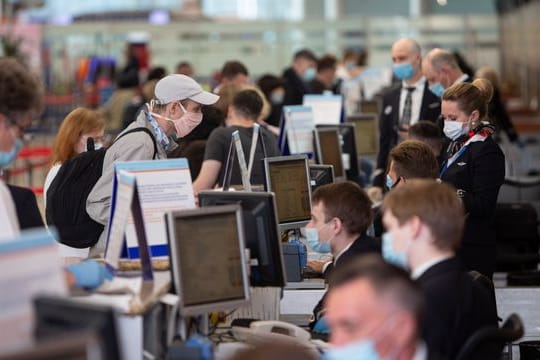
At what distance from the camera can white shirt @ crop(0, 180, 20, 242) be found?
12.5 feet

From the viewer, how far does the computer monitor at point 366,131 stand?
439 inches

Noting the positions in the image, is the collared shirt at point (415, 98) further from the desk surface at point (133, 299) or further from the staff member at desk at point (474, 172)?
the desk surface at point (133, 299)

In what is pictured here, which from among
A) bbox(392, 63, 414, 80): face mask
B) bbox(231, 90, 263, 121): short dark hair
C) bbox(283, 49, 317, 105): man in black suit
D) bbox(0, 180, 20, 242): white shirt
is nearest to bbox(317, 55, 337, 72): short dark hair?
bbox(283, 49, 317, 105): man in black suit

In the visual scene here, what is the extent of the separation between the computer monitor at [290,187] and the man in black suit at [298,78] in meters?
5.94

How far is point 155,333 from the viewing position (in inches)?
164

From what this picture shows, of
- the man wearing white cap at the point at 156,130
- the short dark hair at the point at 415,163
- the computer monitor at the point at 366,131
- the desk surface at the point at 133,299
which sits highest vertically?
the man wearing white cap at the point at 156,130

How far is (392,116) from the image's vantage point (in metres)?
9.27

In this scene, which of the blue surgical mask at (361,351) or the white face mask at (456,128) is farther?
the white face mask at (456,128)

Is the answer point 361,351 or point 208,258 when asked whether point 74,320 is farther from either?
point 208,258

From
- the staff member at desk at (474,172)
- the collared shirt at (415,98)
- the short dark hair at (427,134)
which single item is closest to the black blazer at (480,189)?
the staff member at desk at (474,172)

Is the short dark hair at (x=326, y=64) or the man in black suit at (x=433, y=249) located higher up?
the man in black suit at (x=433, y=249)

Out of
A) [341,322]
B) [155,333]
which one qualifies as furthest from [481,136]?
[341,322]

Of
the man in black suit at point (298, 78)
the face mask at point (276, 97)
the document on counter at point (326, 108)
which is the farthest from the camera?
the man in black suit at point (298, 78)

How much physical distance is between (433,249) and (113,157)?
242cm
